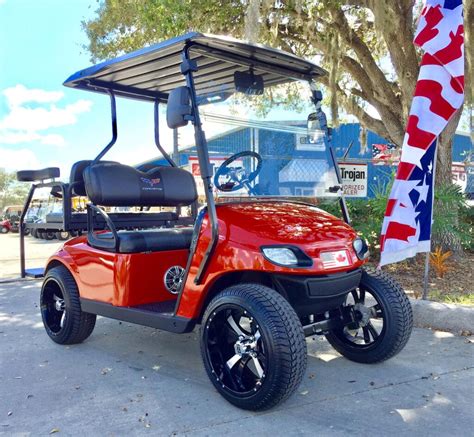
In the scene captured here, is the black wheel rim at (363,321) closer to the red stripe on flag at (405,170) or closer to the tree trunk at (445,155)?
the red stripe on flag at (405,170)

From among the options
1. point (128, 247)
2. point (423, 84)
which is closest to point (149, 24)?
point (423, 84)

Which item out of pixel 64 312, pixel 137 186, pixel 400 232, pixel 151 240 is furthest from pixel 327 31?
pixel 64 312

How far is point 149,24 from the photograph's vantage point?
794cm

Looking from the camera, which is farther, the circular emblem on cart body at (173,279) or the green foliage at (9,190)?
the green foliage at (9,190)

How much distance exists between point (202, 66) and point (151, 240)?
142cm

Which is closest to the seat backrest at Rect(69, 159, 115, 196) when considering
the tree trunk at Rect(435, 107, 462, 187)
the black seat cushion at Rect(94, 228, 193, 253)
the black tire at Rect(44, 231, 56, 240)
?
the black seat cushion at Rect(94, 228, 193, 253)

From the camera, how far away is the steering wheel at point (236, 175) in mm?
3802

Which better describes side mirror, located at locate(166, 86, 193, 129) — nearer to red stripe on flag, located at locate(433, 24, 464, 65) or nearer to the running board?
the running board

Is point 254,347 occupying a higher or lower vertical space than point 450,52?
lower

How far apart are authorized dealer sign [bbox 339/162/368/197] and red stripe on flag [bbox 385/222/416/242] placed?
3.53 m

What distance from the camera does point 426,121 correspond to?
4965 mm

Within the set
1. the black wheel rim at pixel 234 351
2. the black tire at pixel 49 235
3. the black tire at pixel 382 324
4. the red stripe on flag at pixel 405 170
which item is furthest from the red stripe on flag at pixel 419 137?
the black tire at pixel 49 235

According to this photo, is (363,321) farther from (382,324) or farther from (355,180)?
(355,180)

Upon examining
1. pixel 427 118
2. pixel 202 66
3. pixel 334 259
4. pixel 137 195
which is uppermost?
pixel 202 66
